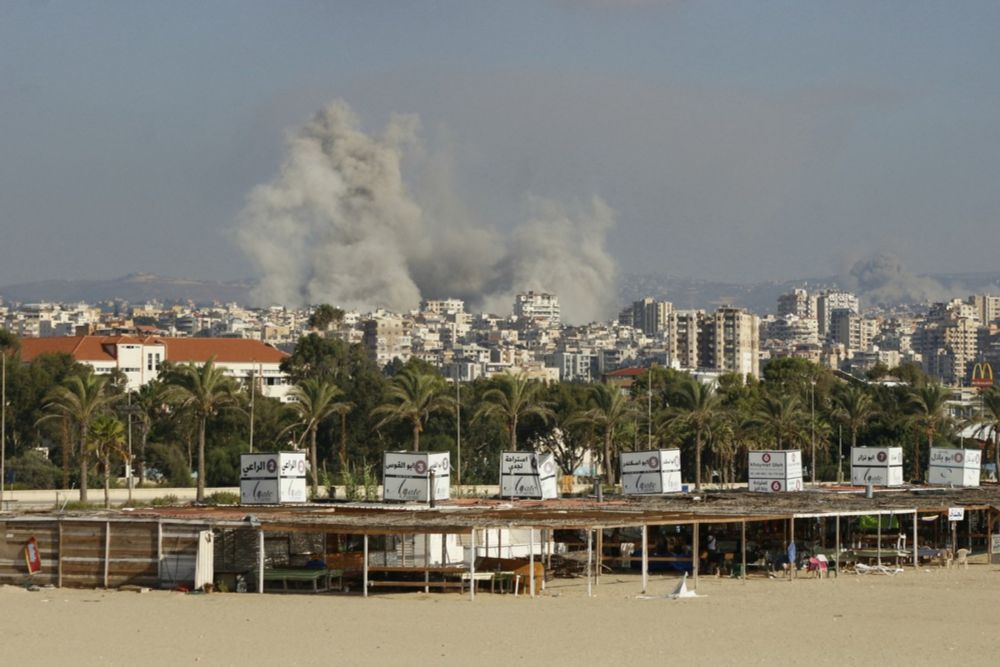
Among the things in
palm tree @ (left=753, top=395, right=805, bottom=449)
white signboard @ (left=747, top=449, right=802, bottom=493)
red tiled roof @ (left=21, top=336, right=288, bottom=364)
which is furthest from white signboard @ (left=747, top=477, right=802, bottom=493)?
red tiled roof @ (left=21, top=336, right=288, bottom=364)

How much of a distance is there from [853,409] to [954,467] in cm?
2538

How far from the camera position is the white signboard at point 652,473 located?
Answer: 49250 millimetres

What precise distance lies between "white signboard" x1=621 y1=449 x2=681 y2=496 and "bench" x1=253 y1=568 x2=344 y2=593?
47.9ft

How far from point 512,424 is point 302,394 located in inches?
327

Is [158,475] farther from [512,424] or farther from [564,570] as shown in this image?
[564,570]

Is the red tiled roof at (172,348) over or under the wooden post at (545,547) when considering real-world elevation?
over

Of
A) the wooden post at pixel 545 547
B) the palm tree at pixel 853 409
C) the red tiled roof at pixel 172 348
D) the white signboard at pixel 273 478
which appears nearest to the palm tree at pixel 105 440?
the white signboard at pixel 273 478

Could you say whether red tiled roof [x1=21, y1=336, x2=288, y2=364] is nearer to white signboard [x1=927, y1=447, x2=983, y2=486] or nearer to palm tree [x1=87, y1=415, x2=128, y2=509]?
palm tree [x1=87, y1=415, x2=128, y2=509]

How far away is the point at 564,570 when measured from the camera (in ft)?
133

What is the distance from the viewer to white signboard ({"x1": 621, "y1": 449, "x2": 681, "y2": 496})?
1939 inches

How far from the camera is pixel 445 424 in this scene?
301 feet

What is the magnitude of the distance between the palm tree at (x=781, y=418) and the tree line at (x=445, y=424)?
121mm

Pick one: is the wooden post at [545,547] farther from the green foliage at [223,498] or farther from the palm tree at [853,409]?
the palm tree at [853,409]

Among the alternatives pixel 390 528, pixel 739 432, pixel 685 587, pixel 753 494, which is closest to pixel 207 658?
pixel 390 528
